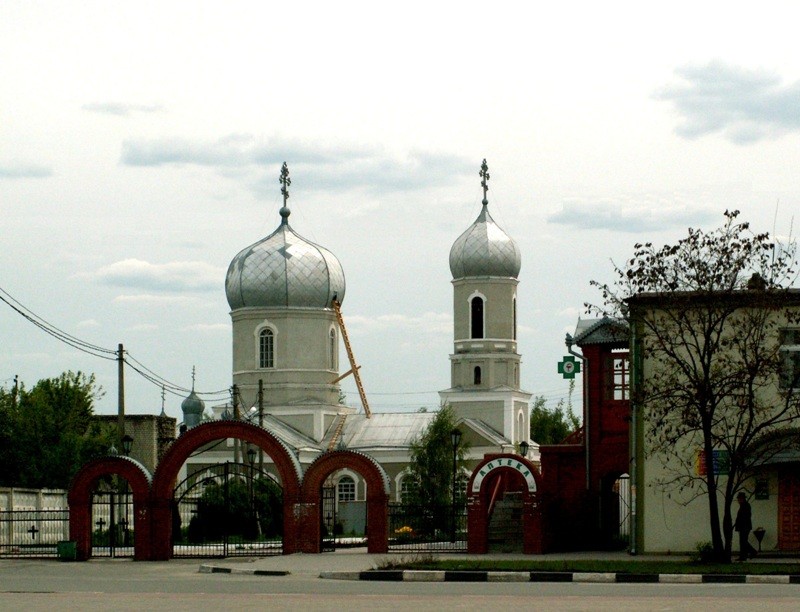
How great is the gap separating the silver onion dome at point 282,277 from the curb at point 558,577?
4637cm

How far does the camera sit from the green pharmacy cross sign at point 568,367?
34344 millimetres

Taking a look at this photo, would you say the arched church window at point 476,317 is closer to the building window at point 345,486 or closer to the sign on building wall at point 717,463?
the building window at point 345,486

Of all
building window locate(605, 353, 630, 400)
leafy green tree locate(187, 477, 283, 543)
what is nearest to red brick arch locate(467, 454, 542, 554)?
building window locate(605, 353, 630, 400)

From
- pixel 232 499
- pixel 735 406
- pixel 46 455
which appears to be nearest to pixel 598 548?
pixel 735 406

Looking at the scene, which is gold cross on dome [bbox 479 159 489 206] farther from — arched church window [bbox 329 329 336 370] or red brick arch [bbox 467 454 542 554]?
red brick arch [bbox 467 454 542 554]

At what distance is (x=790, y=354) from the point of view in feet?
100

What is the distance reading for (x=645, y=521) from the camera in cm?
3112

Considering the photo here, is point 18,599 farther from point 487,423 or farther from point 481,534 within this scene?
point 487,423

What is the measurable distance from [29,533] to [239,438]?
1203cm

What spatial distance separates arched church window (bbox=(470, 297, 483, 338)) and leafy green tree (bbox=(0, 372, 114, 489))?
2119 centimetres

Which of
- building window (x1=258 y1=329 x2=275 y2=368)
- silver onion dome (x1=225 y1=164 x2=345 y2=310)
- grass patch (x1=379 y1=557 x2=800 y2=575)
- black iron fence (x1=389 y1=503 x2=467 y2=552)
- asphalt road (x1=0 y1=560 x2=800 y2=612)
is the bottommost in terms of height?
black iron fence (x1=389 y1=503 x2=467 y2=552)

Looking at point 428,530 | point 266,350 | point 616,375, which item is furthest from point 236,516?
point 266,350

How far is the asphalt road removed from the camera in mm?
17844

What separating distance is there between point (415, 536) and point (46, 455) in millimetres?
15411
